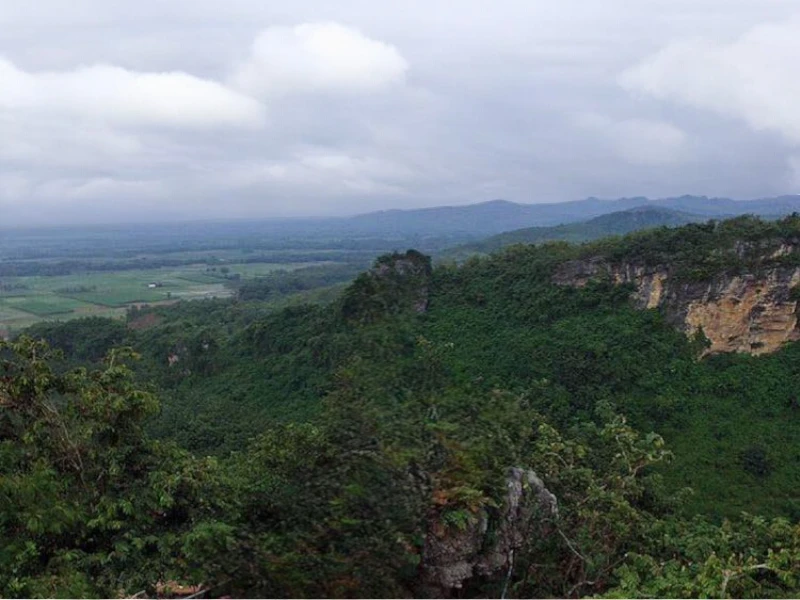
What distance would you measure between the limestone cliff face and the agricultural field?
4775cm

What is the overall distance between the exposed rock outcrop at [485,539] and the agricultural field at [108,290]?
51.6m

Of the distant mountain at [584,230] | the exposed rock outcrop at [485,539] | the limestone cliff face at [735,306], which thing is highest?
the distant mountain at [584,230]

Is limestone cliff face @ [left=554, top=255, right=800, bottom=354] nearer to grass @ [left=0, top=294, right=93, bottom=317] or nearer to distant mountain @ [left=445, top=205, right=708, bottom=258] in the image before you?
distant mountain @ [left=445, top=205, right=708, bottom=258]

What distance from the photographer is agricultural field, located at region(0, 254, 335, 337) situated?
64.7m

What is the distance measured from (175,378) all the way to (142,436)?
23850mm

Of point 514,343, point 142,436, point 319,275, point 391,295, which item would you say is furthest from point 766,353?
point 319,275

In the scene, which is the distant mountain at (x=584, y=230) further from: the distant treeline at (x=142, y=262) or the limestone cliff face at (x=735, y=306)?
the limestone cliff face at (x=735, y=306)

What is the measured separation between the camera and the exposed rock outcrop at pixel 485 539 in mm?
7375

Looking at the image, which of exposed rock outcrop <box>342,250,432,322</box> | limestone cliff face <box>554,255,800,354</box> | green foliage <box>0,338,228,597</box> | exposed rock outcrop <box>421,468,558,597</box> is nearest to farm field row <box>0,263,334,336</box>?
exposed rock outcrop <box>342,250,432,322</box>

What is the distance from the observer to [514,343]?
2506cm

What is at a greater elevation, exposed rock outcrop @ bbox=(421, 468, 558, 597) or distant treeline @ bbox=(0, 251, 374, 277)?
distant treeline @ bbox=(0, 251, 374, 277)

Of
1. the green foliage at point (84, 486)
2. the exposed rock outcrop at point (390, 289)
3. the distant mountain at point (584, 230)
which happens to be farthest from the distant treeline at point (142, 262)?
the green foliage at point (84, 486)

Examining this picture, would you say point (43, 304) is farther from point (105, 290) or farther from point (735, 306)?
point (735, 306)

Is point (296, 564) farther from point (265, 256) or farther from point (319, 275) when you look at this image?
point (265, 256)
